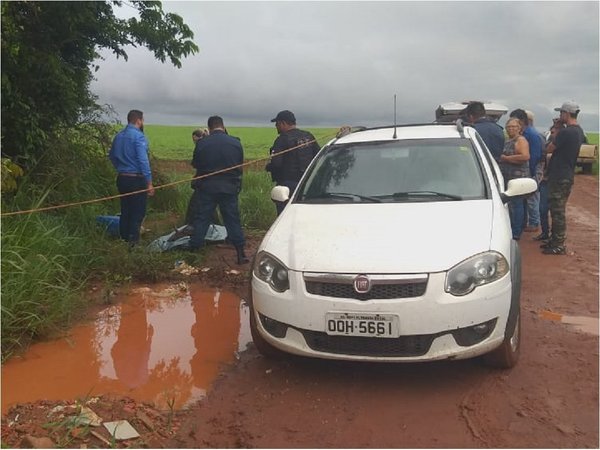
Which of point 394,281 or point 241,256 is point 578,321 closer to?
point 394,281

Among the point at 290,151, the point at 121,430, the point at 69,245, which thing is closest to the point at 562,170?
the point at 290,151

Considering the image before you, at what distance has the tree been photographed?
680cm

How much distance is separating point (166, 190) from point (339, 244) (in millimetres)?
7256

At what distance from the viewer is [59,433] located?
10.0 feet

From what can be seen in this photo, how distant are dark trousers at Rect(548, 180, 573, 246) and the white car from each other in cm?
339

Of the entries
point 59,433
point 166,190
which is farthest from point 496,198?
point 166,190

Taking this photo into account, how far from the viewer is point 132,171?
23.4ft

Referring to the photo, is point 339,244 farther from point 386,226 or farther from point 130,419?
point 130,419

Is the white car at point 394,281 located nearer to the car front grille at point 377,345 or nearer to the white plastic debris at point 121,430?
the car front grille at point 377,345

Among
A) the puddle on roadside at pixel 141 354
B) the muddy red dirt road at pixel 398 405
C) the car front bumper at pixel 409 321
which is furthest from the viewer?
the puddle on roadside at pixel 141 354

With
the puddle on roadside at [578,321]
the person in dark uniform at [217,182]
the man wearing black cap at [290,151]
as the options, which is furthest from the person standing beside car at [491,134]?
the person in dark uniform at [217,182]

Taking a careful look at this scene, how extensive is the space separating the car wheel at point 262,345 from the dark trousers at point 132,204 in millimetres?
3680

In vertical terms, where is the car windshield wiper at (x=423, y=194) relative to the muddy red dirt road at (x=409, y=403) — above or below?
above

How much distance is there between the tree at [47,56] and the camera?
6.80m
